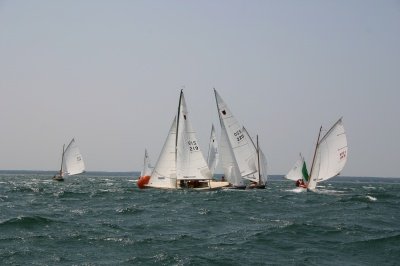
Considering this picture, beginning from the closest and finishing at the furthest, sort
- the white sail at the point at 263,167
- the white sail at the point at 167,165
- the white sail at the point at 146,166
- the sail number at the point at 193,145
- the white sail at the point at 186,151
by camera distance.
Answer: the white sail at the point at 186,151 < the sail number at the point at 193,145 < the white sail at the point at 167,165 < the white sail at the point at 263,167 < the white sail at the point at 146,166

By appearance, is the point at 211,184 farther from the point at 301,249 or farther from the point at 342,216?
the point at 301,249

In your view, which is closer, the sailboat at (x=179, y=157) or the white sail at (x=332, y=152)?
the sailboat at (x=179, y=157)

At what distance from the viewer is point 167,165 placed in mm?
56812

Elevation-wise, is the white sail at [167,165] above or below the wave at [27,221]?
above

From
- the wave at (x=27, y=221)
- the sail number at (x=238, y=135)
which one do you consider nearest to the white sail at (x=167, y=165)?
the sail number at (x=238, y=135)

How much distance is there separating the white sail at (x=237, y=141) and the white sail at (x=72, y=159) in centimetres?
6231

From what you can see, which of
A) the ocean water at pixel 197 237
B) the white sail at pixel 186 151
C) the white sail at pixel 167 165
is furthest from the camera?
the white sail at pixel 167 165

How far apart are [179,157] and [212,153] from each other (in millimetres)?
25240

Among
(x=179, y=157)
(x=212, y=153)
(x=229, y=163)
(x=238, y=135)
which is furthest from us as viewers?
(x=212, y=153)

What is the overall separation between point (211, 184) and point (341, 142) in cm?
1554

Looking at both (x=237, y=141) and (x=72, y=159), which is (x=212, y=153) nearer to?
(x=237, y=141)

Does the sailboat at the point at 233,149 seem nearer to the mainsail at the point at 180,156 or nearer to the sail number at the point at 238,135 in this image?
the sail number at the point at 238,135

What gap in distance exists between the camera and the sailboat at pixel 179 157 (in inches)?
2221

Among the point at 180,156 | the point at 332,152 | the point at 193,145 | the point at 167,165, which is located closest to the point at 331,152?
the point at 332,152
